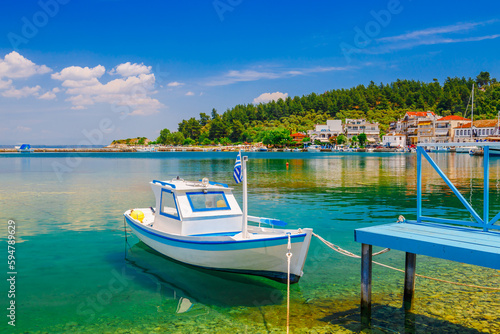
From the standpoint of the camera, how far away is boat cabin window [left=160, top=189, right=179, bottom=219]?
14.8 metres

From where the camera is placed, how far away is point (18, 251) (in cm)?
1675

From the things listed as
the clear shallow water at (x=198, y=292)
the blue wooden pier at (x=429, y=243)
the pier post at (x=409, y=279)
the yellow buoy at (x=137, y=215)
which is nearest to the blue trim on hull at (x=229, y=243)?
the clear shallow water at (x=198, y=292)

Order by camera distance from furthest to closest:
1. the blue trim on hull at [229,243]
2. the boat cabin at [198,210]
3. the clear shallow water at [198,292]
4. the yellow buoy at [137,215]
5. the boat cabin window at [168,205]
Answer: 1. the yellow buoy at [137,215]
2. the boat cabin window at [168,205]
3. the boat cabin at [198,210]
4. the blue trim on hull at [229,243]
5. the clear shallow water at [198,292]

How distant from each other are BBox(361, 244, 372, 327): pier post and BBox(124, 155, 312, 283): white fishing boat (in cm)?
190

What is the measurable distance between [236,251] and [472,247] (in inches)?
253

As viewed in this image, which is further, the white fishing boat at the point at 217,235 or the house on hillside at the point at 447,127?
the house on hillside at the point at 447,127

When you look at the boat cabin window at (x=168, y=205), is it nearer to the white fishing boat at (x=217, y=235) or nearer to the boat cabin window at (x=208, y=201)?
the white fishing boat at (x=217, y=235)

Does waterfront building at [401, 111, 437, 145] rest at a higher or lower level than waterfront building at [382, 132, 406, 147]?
higher

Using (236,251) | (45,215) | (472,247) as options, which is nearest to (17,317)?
(236,251)

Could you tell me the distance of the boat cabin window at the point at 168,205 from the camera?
584 inches

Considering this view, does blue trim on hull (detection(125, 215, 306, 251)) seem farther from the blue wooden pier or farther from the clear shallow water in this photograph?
the blue wooden pier

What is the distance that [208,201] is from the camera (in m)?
15.0

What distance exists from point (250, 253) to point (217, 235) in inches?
98.9

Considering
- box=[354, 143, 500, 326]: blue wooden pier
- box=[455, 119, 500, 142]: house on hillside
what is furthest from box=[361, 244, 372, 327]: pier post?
box=[455, 119, 500, 142]: house on hillside
